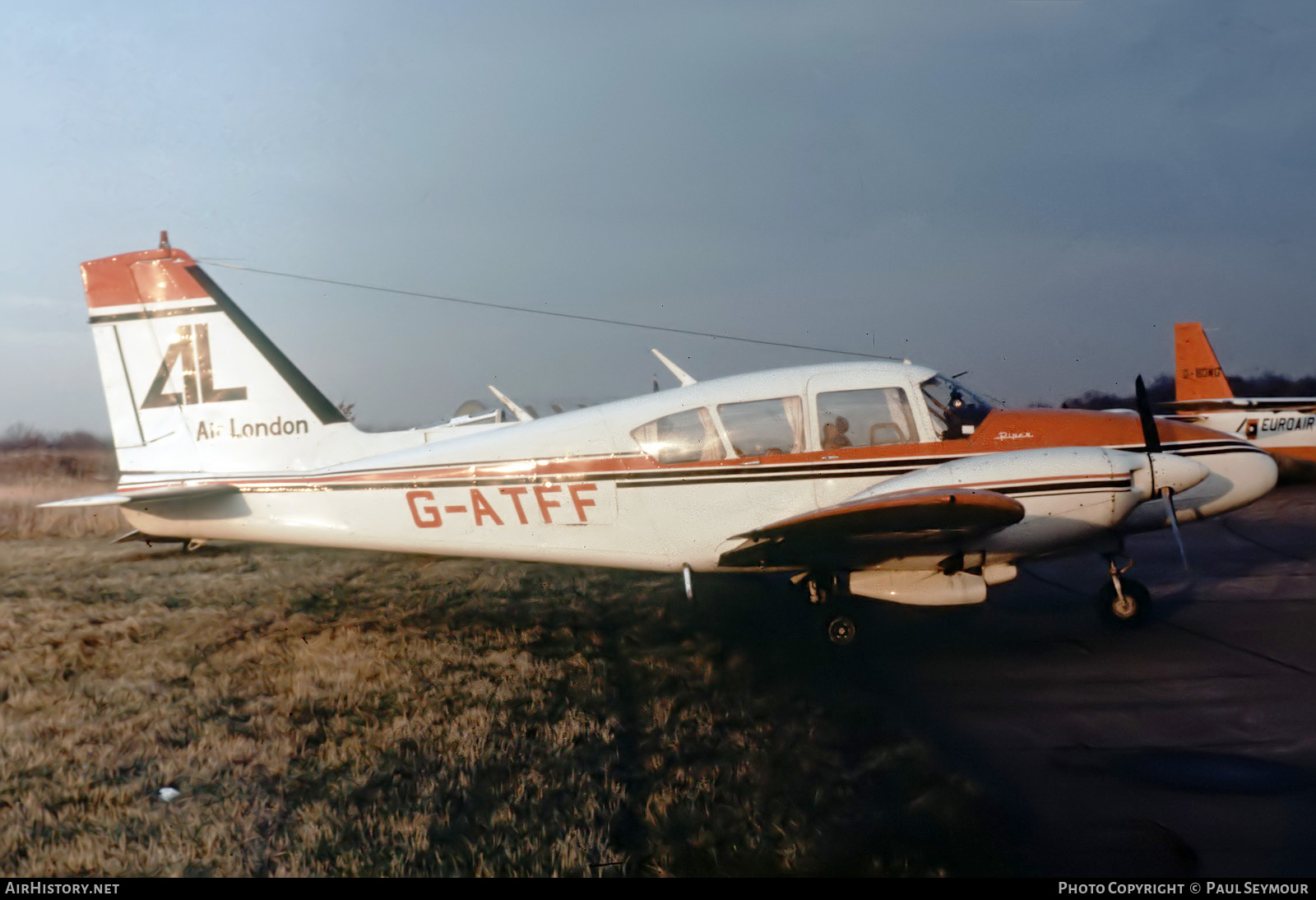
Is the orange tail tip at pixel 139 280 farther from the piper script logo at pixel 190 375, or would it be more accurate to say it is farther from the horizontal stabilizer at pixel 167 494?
the horizontal stabilizer at pixel 167 494

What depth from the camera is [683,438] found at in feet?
21.5

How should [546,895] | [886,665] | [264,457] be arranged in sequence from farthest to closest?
1. [264,457]
2. [886,665]
3. [546,895]

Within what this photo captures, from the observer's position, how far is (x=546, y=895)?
306 centimetres

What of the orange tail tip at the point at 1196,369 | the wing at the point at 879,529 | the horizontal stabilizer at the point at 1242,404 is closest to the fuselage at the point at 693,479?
the wing at the point at 879,529

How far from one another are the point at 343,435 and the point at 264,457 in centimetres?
74

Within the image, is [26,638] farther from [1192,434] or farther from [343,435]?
[1192,434]

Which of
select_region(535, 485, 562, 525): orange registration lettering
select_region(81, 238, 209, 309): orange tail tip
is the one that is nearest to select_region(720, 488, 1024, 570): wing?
select_region(535, 485, 562, 525): orange registration lettering

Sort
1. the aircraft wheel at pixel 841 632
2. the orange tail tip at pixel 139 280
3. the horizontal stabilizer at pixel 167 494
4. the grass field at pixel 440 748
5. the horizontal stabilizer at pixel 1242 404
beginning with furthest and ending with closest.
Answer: the horizontal stabilizer at pixel 1242 404
the orange tail tip at pixel 139 280
the horizontal stabilizer at pixel 167 494
the aircraft wheel at pixel 841 632
the grass field at pixel 440 748

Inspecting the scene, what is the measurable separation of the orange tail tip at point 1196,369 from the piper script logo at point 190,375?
19510 mm

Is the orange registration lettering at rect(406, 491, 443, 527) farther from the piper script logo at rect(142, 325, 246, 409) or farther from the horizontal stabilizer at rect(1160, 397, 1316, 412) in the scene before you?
the horizontal stabilizer at rect(1160, 397, 1316, 412)

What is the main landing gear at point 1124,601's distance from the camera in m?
6.71

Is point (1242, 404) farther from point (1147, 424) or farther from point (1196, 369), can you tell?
point (1147, 424)

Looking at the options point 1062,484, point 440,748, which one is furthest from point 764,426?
point 440,748

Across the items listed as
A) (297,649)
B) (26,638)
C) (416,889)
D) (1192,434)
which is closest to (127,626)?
(26,638)
